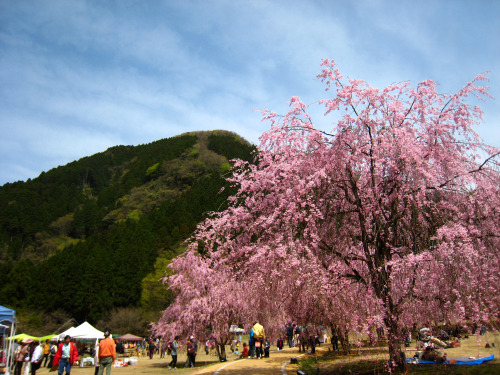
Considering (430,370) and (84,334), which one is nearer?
(430,370)

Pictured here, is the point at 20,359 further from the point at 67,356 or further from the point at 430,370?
the point at 430,370

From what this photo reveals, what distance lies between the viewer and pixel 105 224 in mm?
82188

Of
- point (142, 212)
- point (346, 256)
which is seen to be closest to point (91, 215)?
point (142, 212)

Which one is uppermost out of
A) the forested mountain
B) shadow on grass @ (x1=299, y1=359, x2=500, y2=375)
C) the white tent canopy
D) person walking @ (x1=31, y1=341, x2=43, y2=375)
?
the forested mountain

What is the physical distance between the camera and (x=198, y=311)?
21.0 m

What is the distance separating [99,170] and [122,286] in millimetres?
79620

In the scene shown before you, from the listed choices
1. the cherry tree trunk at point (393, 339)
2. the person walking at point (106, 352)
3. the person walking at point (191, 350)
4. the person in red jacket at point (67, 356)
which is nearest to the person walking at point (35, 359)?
the person in red jacket at point (67, 356)

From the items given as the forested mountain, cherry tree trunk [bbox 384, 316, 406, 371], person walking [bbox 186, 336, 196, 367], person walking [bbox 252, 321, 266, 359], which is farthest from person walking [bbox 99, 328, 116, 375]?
person walking [bbox 186, 336, 196, 367]

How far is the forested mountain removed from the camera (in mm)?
49812

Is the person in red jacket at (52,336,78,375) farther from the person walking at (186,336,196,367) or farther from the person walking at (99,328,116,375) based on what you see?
the person walking at (186,336,196,367)

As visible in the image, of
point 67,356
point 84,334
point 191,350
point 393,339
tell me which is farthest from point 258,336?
point 84,334

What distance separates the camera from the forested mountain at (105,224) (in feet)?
163

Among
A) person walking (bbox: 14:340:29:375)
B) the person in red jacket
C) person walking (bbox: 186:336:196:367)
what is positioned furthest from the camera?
person walking (bbox: 186:336:196:367)

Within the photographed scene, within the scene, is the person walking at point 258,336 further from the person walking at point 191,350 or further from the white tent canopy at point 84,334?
the white tent canopy at point 84,334
